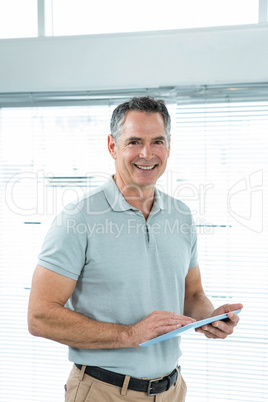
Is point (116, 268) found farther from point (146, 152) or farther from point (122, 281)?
point (146, 152)

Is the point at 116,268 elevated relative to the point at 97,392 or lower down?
elevated

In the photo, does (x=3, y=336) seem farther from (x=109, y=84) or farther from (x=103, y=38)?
(x=103, y=38)

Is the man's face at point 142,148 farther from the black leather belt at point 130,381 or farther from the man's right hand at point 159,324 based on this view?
the black leather belt at point 130,381

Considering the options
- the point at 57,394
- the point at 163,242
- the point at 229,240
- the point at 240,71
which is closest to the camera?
the point at 163,242

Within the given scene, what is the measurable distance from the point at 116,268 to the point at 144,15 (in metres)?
1.43

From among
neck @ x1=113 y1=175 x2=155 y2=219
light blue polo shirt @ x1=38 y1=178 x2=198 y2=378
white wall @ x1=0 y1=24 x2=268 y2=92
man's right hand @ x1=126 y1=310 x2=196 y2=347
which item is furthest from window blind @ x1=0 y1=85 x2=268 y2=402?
man's right hand @ x1=126 y1=310 x2=196 y2=347

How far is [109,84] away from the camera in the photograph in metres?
2.04

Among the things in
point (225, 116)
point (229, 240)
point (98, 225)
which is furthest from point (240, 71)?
point (98, 225)

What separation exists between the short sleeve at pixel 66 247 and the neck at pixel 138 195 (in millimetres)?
210

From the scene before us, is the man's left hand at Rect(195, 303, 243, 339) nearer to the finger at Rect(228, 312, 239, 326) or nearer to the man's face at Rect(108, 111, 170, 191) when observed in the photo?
the finger at Rect(228, 312, 239, 326)

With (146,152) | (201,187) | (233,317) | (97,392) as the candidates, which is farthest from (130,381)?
(201,187)

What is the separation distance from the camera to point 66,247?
1273 millimetres

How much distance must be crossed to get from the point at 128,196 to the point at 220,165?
776 mm

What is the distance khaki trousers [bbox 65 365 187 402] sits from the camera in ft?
4.21
